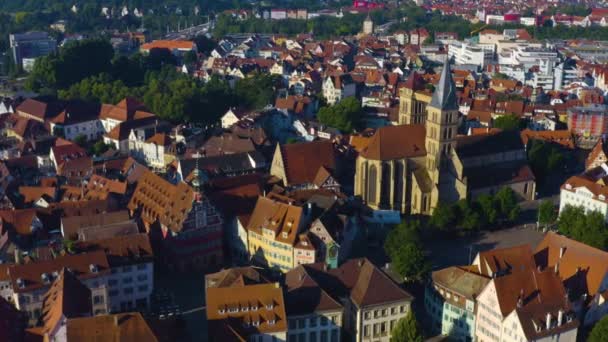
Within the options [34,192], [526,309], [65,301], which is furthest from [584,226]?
[34,192]

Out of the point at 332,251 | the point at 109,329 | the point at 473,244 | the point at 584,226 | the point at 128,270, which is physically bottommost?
the point at 473,244

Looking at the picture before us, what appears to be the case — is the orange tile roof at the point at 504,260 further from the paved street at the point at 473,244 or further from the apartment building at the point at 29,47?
the apartment building at the point at 29,47

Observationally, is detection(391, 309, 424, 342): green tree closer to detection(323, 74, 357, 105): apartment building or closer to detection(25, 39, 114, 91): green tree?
detection(323, 74, 357, 105): apartment building

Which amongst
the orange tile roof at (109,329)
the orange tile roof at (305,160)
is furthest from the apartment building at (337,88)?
the orange tile roof at (109,329)

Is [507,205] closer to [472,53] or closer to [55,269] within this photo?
[55,269]

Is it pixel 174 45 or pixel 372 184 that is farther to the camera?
pixel 174 45

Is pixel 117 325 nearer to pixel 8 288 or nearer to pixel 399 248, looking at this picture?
pixel 8 288
